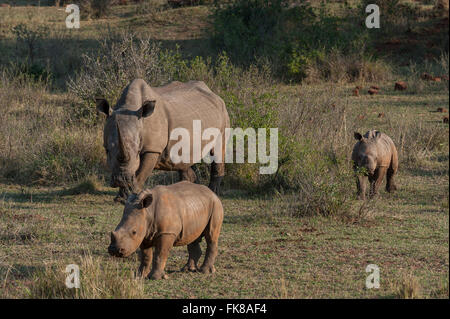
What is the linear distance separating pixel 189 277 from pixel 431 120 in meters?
10.0

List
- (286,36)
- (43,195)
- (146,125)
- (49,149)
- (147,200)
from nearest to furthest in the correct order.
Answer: (147,200) < (146,125) < (43,195) < (49,149) < (286,36)

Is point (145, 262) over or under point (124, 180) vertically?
under

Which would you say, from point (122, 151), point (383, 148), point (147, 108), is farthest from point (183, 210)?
point (383, 148)

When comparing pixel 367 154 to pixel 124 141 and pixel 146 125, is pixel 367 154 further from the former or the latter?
pixel 124 141

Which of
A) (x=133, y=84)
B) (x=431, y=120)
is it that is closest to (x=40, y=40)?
(x=431, y=120)

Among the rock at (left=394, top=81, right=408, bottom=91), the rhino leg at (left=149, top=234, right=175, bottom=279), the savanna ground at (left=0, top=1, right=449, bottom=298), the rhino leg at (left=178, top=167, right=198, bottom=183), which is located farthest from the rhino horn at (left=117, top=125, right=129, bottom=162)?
the rock at (left=394, top=81, right=408, bottom=91)

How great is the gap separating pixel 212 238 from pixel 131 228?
1.02 m

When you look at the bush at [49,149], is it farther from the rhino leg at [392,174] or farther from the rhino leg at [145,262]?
the rhino leg at [145,262]

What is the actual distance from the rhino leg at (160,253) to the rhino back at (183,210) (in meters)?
0.06

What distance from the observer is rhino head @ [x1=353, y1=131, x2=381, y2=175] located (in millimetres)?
10516

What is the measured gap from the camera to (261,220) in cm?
973

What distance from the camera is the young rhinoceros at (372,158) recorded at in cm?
1055

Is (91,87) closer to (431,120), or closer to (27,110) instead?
(27,110)

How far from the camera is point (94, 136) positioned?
13.2m
